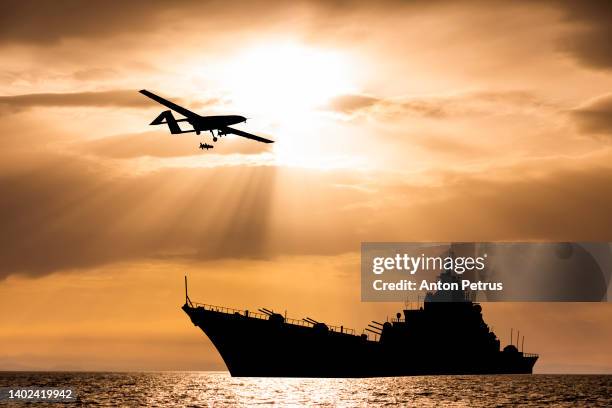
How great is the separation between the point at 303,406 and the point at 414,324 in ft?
165

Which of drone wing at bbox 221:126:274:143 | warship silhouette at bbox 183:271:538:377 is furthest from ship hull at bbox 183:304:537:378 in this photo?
drone wing at bbox 221:126:274:143

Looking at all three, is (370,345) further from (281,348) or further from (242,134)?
(242,134)

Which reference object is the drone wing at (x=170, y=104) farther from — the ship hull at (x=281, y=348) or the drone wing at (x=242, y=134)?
the ship hull at (x=281, y=348)

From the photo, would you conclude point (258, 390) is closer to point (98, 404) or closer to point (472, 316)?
point (98, 404)

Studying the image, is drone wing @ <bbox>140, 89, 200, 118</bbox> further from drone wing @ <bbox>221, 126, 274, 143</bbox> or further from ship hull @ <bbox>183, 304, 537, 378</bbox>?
ship hull @ <bbox>183, 304, 537, 378</bbox>

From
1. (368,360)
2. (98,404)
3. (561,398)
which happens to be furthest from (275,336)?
(561,398)

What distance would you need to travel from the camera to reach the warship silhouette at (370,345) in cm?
8800

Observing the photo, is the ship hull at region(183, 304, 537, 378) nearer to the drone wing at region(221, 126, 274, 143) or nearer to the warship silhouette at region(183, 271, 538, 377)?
the warship silhouette at region(183, 271, 538, 377)

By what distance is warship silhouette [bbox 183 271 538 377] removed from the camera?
289 feet

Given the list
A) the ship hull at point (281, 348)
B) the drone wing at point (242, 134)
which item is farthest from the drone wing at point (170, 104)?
→ the ship hull at point (281, 348)

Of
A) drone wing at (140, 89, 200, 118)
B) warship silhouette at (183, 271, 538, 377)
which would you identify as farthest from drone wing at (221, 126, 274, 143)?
warship silhouette at (183, 271, 538, 377)

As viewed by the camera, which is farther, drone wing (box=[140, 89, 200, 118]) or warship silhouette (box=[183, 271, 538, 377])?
warship silhouette (box=[183, 271, 538, 377])

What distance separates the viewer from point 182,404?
67.6 metres

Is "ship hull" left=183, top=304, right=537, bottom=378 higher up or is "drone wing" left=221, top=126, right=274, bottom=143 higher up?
"drone wing" left=221, top=126, right=274, bottom=143
